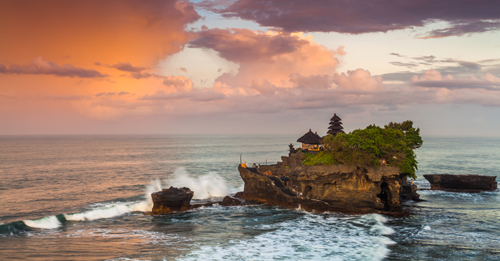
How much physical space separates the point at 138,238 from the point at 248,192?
2225 cm

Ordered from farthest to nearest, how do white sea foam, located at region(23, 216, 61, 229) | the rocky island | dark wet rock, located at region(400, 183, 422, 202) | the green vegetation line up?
dark wet rock, located at region(400, 183, 422, 202), the green vegetation, the rocky island, white sea foam, located at region(23, 216, 61, 229)

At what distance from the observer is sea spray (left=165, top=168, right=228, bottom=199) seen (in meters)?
61.7

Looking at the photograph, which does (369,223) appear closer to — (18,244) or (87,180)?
(18,244)

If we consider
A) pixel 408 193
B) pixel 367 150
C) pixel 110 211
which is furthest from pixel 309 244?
pixel 110 211

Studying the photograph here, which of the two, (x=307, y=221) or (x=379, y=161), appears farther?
(x=379, y=161)

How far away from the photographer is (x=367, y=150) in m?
45.0

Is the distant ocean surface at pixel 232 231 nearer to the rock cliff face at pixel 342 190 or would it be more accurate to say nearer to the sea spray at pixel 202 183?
the rock cliff face at pixel 342 190

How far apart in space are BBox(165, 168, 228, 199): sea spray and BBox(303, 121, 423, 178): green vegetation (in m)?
21.8

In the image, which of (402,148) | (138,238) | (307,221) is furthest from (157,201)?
(402,148)

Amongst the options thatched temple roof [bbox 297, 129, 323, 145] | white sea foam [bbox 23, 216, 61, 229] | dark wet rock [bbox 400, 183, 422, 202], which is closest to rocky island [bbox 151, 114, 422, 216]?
dark wet rock [bbox 400, 183, 422, 202]

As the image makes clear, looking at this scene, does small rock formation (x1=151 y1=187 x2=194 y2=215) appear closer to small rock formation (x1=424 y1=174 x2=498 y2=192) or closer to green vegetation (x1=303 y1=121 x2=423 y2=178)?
green vegetation (x1=303 y1=121 x2=423 y2=178)

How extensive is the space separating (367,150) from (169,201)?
89.5 feet

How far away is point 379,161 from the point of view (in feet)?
149

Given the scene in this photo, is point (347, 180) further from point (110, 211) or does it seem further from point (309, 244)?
point (110, 211)
